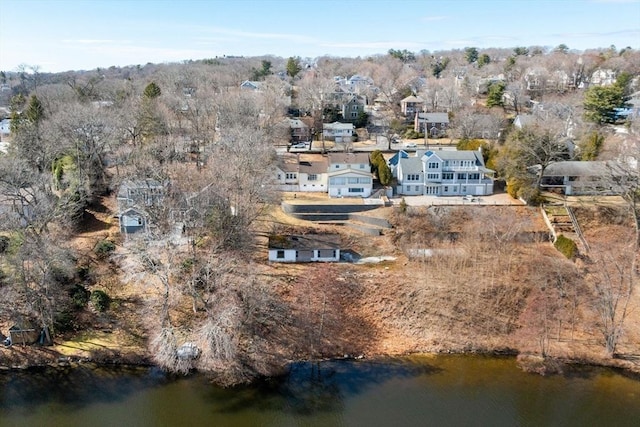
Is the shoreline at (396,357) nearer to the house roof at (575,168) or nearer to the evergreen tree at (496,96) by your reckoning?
the house roof at (575,168)

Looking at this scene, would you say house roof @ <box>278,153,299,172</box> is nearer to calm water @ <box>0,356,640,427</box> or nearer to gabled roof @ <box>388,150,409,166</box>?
gabled roof @ <box>388,150,409,166</box>

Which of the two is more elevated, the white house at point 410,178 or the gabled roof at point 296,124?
the gabled roof at point 296,124

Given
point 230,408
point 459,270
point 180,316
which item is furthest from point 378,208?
point 230,408

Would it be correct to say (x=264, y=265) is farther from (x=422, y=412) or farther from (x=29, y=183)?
(x=29, y=183)

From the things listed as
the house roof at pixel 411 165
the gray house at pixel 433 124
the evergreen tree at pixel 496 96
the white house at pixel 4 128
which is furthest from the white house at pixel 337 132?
the white house at pixel 4 128

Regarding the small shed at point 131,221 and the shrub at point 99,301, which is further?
the small shed at point 131,221

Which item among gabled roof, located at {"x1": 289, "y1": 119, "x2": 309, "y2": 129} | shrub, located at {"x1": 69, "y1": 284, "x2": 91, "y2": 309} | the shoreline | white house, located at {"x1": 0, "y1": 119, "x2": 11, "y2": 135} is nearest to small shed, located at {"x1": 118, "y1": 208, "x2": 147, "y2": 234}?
shrub, located at {"x1": 69, "y1": 284, "x2": 91, "y2": 309}
